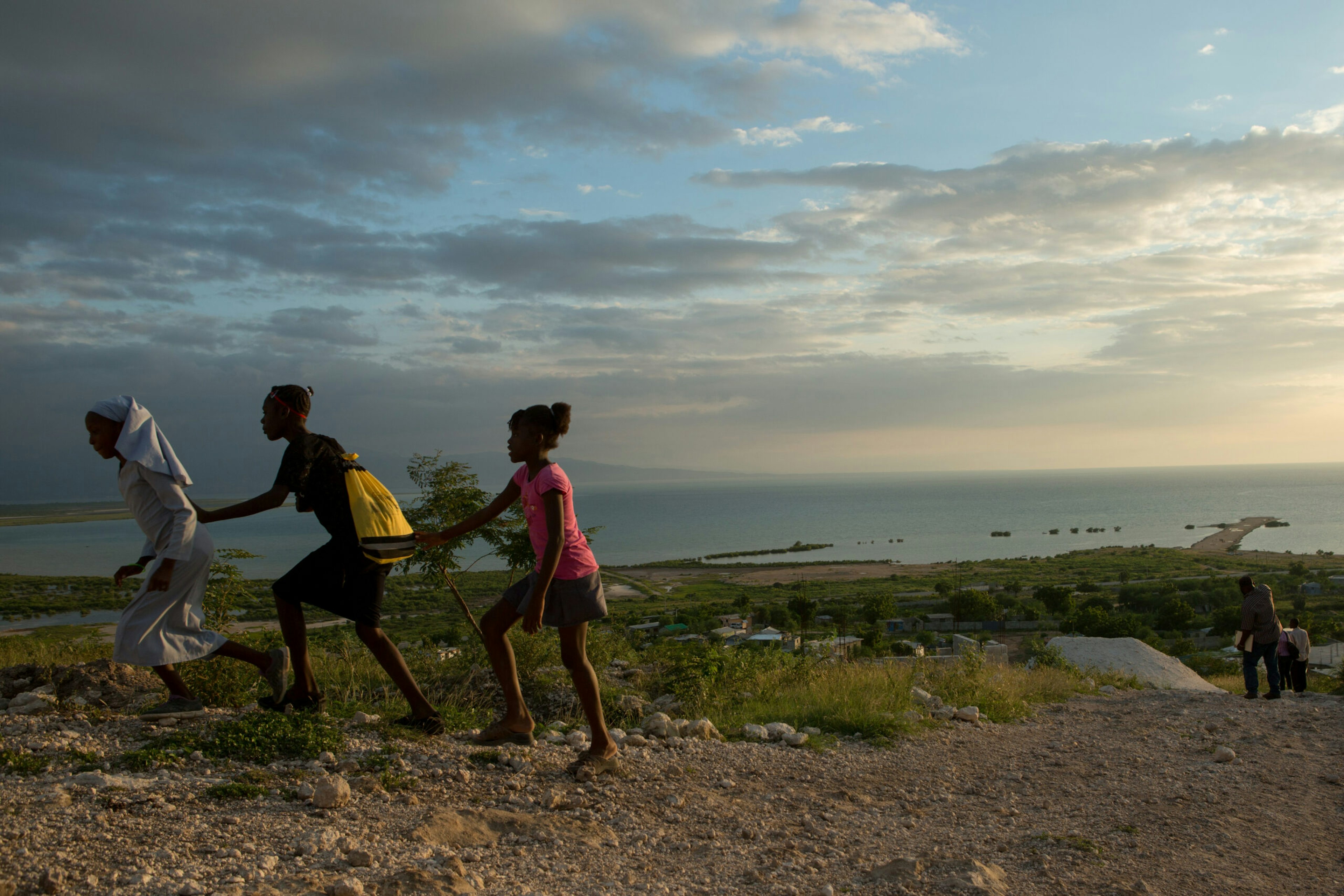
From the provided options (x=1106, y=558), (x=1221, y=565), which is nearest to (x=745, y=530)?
(x=1106, y=558)

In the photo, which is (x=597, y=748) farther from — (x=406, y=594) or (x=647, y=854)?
(x=406, y=594)

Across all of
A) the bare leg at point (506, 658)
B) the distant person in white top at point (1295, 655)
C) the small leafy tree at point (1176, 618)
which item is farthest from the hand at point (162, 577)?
the small leafy tree at point (1176, 618)

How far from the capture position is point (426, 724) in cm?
457

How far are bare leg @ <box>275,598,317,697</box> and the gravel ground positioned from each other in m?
0.40

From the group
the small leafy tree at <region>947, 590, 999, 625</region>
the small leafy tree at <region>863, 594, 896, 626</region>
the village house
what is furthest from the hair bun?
the small leafy tree at <region>947, 590, 999, 625</region>

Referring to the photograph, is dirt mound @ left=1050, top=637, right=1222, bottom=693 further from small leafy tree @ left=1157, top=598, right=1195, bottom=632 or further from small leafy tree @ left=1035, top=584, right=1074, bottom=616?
small leafy tree @ left=1035, top=584, right=1074, bottom=616

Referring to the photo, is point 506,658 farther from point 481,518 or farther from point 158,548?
point 158,548

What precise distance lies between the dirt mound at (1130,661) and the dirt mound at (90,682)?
39.7 ft

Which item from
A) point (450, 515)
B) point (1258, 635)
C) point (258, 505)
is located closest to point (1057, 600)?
point (1258, 635)

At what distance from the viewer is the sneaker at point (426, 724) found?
4.56 m

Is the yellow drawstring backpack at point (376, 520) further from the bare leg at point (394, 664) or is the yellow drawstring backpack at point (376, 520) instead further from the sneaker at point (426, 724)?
the sneaker at point (426, 724)

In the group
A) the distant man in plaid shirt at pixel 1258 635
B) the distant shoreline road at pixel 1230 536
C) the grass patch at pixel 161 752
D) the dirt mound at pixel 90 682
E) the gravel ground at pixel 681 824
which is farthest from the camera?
the distant shoreline road at pixel 1230 536

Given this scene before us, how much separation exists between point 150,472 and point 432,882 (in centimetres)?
272

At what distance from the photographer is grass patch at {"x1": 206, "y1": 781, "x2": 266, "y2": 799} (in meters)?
→ 3.50
